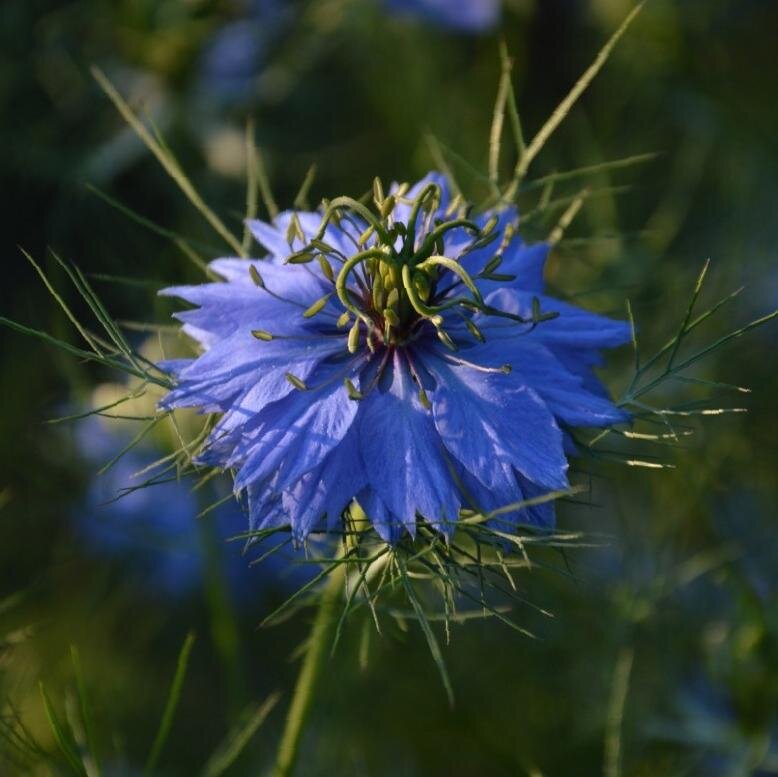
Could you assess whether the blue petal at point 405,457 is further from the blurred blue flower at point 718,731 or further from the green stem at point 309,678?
the blurred blue flower at point 718,731

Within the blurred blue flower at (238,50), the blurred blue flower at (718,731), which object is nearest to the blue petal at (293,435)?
the blurred blue flower at (718,731)

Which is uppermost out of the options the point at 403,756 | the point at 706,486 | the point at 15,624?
the point at 15,624

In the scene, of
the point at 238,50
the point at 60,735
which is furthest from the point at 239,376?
the point at 238,50

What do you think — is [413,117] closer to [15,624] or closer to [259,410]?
[15,624]

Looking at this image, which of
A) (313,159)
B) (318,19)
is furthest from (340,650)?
(318,19)

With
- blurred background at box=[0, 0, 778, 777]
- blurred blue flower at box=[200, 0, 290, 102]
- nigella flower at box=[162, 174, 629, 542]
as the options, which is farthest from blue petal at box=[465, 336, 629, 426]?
blurred blue flower at box=[200, 0, 290, 102]

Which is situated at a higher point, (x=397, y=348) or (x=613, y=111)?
(x=397, y=348)
